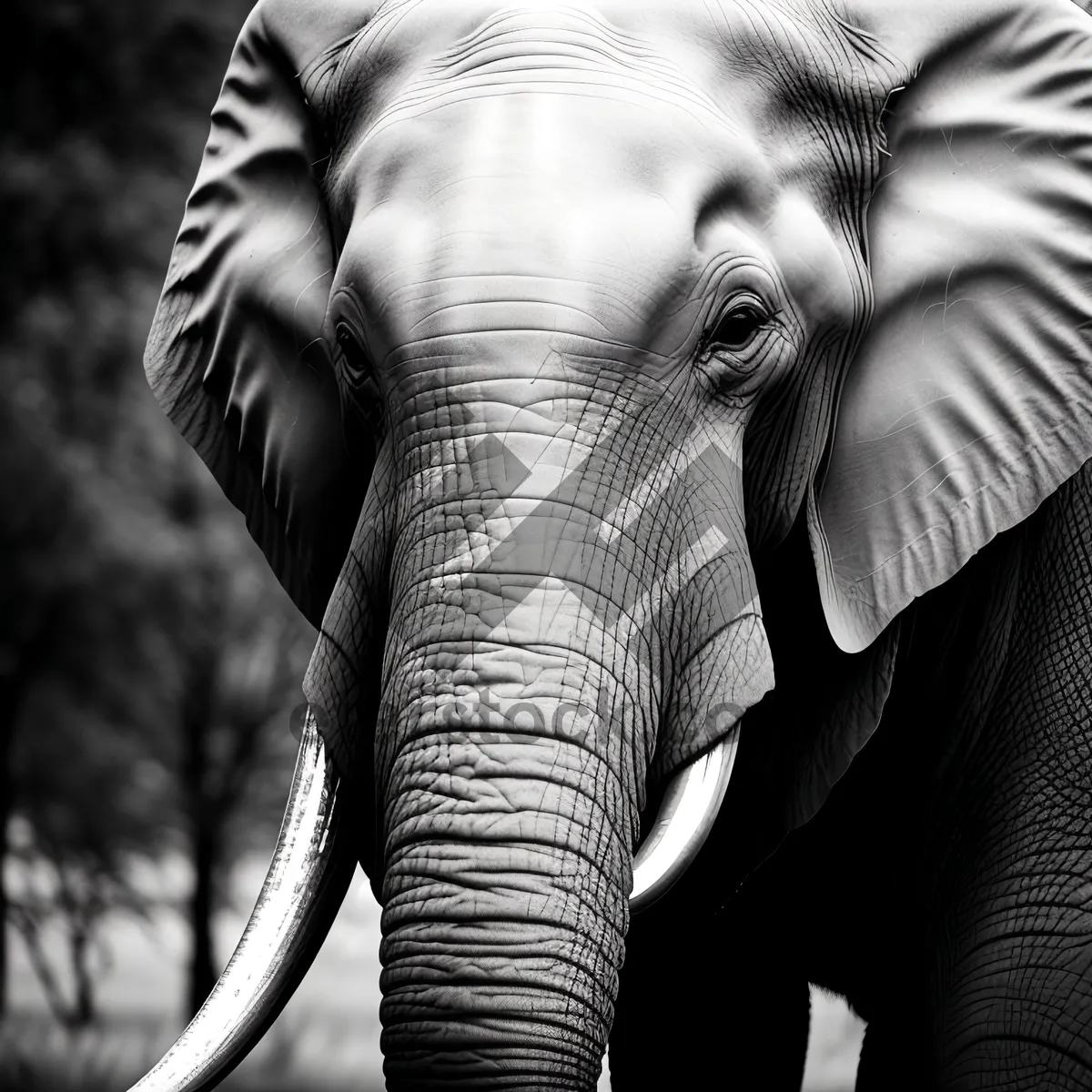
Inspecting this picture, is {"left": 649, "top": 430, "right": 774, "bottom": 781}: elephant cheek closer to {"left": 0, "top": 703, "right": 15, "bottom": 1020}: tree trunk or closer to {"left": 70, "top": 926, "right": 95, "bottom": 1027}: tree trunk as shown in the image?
{"left": 70, "top": 926, "right": 95, "bottom": 1027}: tree trunk

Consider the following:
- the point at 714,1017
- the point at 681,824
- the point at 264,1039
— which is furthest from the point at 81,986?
the point at 681,824

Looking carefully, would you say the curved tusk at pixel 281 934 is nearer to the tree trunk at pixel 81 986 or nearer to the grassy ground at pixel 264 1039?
the grassy ground at pixel 264 1039

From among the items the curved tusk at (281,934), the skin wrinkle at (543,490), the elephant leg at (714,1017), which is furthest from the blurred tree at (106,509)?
the skin wrinkle at (543,490)

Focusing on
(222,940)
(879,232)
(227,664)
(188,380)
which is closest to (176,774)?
(227,664)

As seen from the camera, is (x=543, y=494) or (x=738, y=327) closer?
(x=543, y=494)

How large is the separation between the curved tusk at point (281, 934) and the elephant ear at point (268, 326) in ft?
1.63

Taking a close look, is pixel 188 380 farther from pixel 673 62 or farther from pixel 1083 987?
pixel 1083 987

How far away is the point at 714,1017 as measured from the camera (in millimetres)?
4238

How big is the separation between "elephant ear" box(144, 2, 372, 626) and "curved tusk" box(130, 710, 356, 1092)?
0.50 metres

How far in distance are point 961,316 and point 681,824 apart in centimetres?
103

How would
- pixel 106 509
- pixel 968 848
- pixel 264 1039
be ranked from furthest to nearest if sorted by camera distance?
pixel 264 1039 < pixel 106 509 < pixel 968 848

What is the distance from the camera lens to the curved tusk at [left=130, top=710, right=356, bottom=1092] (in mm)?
2729

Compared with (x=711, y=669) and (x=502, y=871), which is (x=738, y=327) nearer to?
(x=711, y=669)

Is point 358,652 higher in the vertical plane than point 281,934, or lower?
higher
